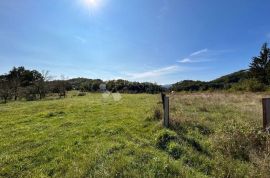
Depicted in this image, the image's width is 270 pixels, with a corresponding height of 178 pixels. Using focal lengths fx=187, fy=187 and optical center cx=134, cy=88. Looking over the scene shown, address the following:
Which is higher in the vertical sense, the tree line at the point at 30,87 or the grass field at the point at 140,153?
the tree line at the point at 30,87

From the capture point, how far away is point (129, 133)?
22.0ft

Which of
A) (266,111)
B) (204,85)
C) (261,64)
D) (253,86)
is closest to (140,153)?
Answer: (266,111)

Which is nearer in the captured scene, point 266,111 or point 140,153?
point 140,153

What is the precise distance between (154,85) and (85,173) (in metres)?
57.2

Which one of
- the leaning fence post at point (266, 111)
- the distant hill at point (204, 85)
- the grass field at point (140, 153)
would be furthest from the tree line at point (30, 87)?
the leaning fence post at point (266, 111)

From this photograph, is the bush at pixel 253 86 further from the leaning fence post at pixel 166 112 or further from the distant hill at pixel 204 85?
the leaning fence post at pixel 166 112

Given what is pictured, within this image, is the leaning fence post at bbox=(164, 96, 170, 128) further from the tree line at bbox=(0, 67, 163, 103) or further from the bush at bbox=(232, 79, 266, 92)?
the bush at bbox=(232, 79, 266, 92)

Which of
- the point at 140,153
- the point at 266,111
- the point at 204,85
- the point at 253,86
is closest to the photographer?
the point at 140,153

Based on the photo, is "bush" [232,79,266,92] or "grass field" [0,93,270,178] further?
"bush" [232,79,266,92]

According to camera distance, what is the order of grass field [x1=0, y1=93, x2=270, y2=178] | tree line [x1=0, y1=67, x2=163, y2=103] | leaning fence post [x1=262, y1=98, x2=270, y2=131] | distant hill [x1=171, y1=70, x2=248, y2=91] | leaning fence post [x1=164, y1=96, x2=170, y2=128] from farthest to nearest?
distant hill [x1=171, y1=70, x2=248, y2=91], tree line [x1=0, y1=67, x2=163, y2=103], leaning fence post [x1=164, y1=96, x2=170, y2=128], leaning fence post [x1=262, y1=98, x2=270, y2=131], grass field [x1=0, y1=93, x2=270, y2=178]

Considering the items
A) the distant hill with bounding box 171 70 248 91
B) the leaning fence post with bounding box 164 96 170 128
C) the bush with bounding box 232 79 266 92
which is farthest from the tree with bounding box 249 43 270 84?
the leaning fence post with bounding box 164 96 170 128

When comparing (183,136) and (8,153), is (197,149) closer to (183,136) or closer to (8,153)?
(183,136)

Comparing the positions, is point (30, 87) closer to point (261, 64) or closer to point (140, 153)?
point (140, 153)

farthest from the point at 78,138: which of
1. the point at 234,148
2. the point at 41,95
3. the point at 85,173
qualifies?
the point at 41,95
